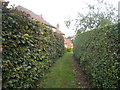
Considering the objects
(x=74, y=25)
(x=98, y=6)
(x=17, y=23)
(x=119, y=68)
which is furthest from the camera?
(x=74, y=25)

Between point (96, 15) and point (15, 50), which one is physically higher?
point (96, 15)

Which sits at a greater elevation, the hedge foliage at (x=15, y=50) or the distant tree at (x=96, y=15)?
the distant tree at (x=96, y=15)

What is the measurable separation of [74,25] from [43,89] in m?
20.7

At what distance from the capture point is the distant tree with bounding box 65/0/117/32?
61.0 feet

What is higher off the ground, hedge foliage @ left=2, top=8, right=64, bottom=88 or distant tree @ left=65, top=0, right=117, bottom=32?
distant tree @ left=65, top=0, right=117, bottom=32

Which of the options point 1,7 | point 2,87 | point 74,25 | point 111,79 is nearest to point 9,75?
point 2,87

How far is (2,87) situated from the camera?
6.73 ft

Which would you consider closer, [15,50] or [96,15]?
[15,50]

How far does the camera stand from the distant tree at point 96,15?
18.6 metres

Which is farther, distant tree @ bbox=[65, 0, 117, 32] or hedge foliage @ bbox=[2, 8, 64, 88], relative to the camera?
distant tree @ bbox=[65, 0, 117, 32]

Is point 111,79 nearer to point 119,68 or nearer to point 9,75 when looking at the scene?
point 119,68

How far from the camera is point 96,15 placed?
1944 centimetres

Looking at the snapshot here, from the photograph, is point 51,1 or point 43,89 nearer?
point 43,89

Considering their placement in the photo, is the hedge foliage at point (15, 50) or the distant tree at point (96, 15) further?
the distant tree at point (96, 15)
